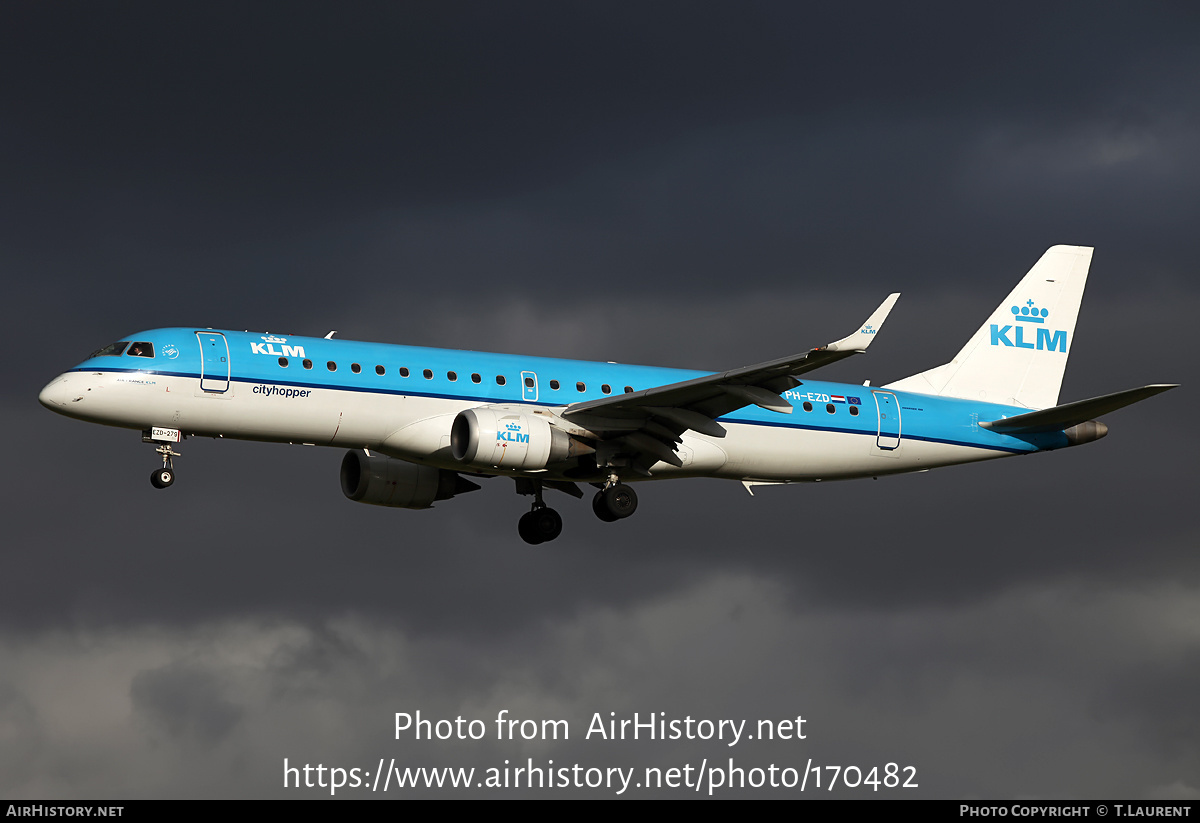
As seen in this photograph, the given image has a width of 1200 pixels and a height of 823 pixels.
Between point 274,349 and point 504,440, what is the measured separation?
21.3 ft

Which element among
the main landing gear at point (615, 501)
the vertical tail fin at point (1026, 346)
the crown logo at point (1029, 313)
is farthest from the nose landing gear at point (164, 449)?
the crown logo at point (1029, 313)

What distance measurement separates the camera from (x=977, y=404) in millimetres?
52375

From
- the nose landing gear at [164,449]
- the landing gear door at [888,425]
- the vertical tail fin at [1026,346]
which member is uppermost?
the vertical tail fin at [1026,346]

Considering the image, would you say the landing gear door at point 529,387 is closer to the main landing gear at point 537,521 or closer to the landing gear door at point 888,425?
the main landing gear at point 537,521

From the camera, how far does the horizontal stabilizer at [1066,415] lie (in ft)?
148

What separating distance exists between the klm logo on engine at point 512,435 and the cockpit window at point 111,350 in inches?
392

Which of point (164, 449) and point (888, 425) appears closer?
point (164, 449)

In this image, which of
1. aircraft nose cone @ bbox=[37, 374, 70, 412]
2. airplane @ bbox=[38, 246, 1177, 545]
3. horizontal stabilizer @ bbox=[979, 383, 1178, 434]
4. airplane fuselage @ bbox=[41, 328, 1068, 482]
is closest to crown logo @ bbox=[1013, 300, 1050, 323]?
airplane @ bbox=[38, 246, 1177, 545]

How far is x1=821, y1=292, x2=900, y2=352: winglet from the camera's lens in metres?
Result: 39.2

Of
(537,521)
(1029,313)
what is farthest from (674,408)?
(1029,313)

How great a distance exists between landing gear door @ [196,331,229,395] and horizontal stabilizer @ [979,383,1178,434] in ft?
76.6

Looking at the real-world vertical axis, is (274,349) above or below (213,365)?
above

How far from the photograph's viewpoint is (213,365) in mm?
42781

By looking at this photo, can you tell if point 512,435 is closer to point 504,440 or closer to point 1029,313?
point 504,440
